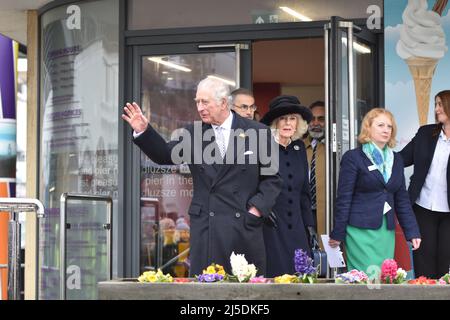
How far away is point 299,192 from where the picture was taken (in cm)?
788

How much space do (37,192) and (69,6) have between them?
6.01 ft

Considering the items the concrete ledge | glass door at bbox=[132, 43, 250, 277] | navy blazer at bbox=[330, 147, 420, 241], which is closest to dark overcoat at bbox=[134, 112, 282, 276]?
navy blazer at bbox=[330, 147, 420, 241]

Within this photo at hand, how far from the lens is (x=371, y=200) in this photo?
749cm

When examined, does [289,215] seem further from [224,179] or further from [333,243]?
[224,179]

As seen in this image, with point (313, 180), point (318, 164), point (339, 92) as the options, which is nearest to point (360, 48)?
point (339, 92)

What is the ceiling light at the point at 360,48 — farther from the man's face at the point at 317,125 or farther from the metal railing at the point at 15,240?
the metal railing at the point at 15,240

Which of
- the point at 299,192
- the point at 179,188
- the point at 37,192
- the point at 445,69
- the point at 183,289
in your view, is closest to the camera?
the point at 183,289

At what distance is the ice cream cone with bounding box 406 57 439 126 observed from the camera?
8977mm

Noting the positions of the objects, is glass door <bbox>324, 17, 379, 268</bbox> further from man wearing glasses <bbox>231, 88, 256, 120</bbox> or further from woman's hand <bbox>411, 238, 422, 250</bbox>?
woman's hand <bbox>411, 238, 422, 250</bbox>

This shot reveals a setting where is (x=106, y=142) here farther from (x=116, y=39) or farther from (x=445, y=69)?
(x=445, y=69)

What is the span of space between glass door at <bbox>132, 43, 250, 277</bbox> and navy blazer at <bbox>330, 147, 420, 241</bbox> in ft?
7.66

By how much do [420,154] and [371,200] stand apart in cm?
131

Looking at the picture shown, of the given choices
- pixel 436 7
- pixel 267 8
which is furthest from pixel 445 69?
pixel 267 8
